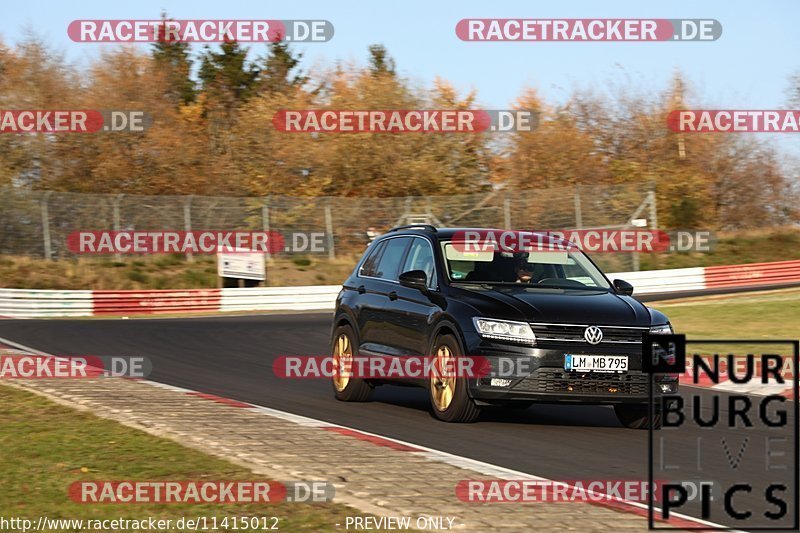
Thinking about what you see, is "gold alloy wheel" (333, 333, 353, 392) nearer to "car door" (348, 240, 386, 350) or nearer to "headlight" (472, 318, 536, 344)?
"car door" (348, 240, 386, 350)

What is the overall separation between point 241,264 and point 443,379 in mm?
28970

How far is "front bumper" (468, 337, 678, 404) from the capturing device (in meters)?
10.4

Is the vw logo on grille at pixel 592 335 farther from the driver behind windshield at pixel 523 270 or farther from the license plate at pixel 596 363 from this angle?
the driver behind windshield at pixel 523 270

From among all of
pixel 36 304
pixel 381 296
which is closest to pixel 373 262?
pixel 381 296

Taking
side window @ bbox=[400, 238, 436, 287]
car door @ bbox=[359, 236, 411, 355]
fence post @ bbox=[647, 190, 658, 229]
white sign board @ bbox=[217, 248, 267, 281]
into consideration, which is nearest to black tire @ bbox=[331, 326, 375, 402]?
car door @ bbox=[359, 236, 411, 355]

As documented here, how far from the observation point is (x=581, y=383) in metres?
10.5

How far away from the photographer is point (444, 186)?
5631 centimetres

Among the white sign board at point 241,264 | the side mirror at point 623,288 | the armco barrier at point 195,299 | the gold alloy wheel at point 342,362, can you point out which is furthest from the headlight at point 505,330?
the white sign board at point 241,264

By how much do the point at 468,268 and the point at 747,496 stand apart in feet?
14.6

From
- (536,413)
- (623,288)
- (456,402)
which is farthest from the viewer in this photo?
(536,413)

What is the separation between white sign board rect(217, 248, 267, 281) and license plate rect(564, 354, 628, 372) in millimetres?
29110

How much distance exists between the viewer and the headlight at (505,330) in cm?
1046

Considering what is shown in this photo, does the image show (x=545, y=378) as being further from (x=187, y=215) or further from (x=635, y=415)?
(x=187, y=215)

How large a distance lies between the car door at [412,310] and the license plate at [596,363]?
1413mm
